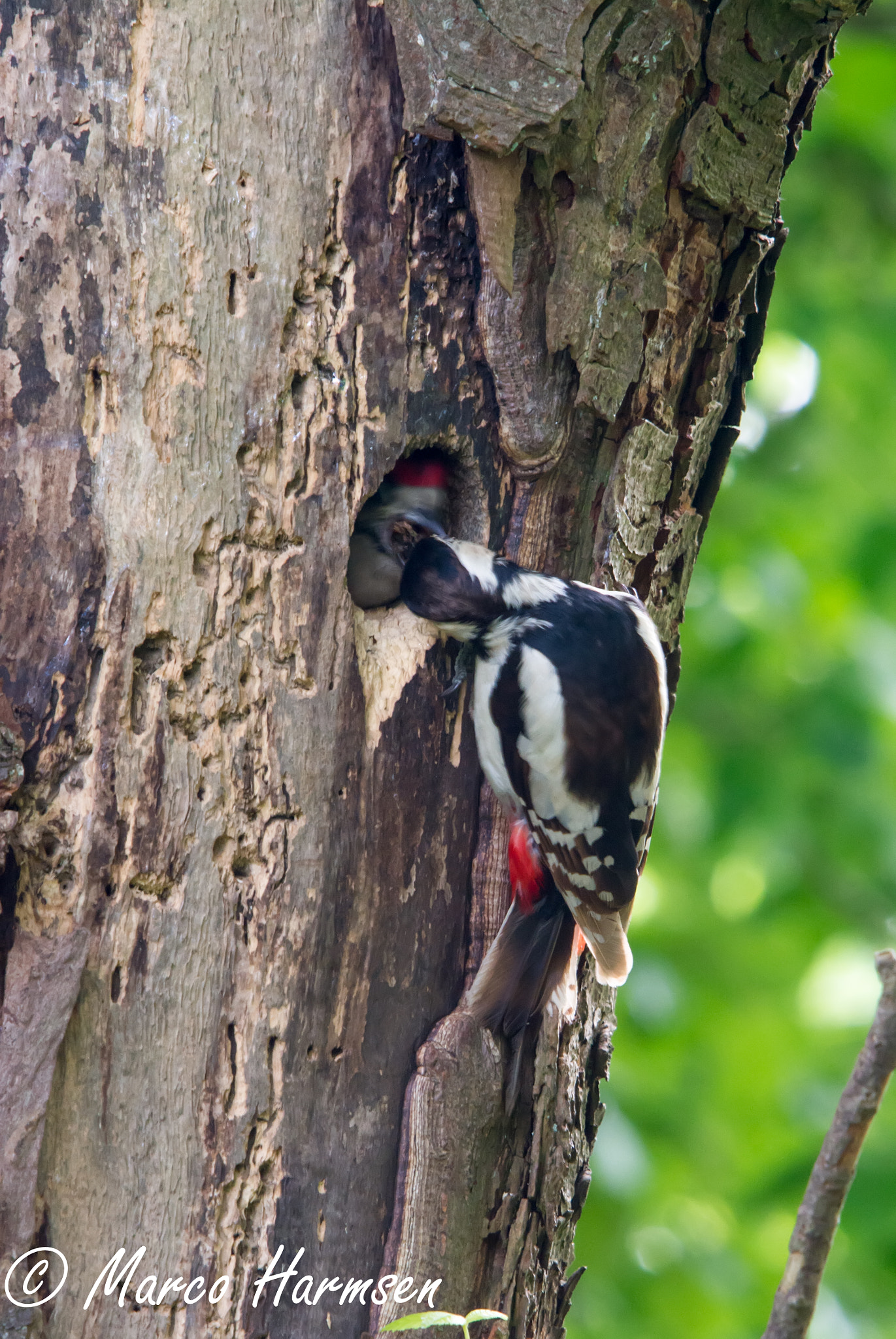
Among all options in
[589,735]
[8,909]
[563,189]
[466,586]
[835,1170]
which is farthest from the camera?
[589,735]

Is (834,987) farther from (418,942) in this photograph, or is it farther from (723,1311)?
(418,942)

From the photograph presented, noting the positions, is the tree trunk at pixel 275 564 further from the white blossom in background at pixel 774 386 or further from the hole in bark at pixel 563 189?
the white blossom in background at pixel 774 386

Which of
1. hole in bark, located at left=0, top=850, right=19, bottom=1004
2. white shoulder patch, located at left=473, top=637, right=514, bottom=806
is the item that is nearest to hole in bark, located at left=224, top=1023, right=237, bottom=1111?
hole in bark, located at left=0, top=850, right=19, bottom=1004

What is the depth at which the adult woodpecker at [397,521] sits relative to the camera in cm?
220

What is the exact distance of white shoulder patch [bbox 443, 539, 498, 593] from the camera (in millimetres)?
2096

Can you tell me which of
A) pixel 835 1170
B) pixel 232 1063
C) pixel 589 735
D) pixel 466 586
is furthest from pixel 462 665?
pixel 835 1170

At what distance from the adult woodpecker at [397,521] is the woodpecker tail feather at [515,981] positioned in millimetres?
631

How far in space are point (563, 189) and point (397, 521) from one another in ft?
2.27

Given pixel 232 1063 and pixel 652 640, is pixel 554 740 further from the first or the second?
pixel 232 1063

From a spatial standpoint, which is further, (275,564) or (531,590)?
(531,590)

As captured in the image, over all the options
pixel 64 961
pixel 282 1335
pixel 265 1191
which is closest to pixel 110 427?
pixel 64 961

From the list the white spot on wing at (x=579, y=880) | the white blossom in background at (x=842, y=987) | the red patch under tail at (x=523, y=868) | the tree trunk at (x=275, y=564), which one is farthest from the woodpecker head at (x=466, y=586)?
the white blossom in background at (x=842, y=987)

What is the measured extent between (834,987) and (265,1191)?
148 inches

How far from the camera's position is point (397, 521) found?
7.72 ft
